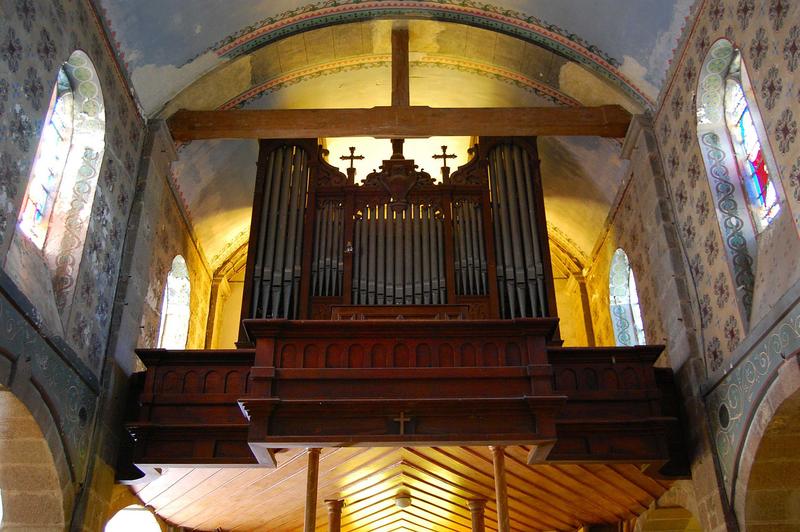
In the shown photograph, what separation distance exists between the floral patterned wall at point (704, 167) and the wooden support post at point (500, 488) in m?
2.33

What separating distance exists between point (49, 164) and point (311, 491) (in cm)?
417

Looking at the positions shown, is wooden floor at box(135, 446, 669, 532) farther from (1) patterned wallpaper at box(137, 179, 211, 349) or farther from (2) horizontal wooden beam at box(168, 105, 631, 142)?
(2) horizontal wooden beam at box(168, 105, 631, 142)

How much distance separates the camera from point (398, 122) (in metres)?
10.5

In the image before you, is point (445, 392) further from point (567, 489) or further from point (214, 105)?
point (214, 105)

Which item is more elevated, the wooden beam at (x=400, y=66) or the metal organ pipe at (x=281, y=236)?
the wooden beam at (x=400, y=66)

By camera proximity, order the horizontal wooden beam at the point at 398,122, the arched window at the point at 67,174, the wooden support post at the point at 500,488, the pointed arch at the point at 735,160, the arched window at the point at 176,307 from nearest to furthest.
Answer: the wooden support post at the point at 500,488
the pointed arch at the point at 735,160
the arched window at the point at 67,174
the horizontal wooden beam at the point at 398,122
the arched window at the point at 176,307

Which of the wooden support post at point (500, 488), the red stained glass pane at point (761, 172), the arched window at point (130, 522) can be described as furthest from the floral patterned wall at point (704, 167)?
the arched window at point (130, 522)

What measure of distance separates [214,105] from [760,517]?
8340 mm

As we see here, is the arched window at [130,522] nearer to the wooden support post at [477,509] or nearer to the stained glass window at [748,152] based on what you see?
the wooden support post at [477,509]

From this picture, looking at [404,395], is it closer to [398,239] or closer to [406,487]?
[406,487]

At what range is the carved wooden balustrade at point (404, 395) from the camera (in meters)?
7.17

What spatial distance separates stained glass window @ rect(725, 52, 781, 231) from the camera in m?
7.61

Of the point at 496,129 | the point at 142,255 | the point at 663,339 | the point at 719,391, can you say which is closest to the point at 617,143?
the point at 496,129

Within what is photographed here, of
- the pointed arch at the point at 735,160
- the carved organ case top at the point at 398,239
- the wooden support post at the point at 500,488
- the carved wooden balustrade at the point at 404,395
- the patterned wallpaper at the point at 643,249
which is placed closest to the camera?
the wooden support post at the point at 500,488
